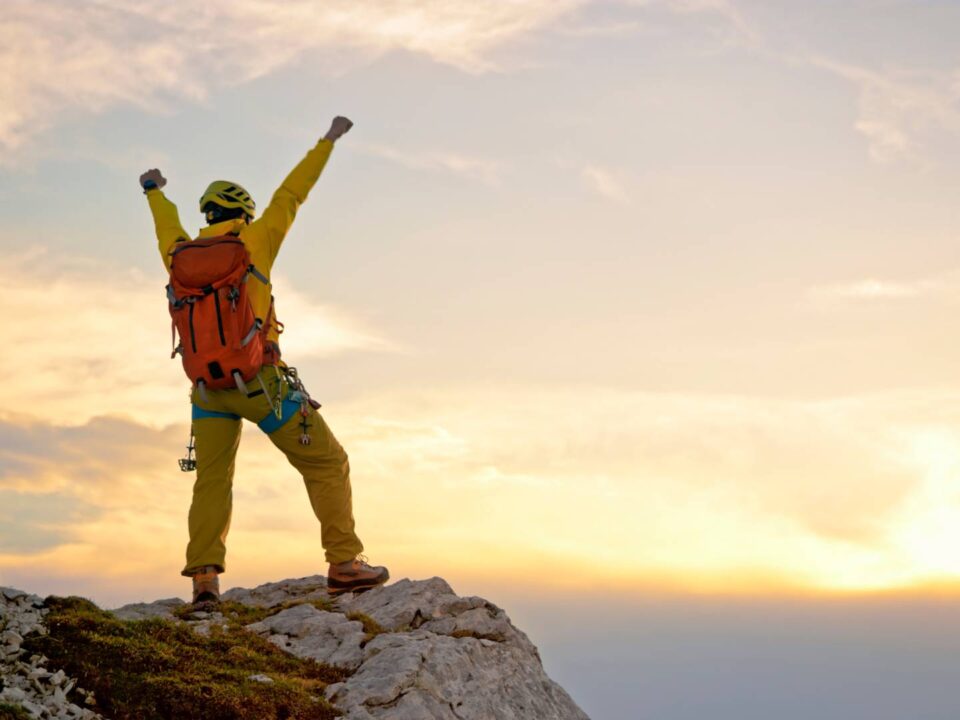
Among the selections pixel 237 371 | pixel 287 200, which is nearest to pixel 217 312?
pixel 237 371

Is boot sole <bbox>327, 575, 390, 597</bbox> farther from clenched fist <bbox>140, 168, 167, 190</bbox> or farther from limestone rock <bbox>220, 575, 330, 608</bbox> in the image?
clenched fist <bbox>140, 168, 167, 190</bbox>

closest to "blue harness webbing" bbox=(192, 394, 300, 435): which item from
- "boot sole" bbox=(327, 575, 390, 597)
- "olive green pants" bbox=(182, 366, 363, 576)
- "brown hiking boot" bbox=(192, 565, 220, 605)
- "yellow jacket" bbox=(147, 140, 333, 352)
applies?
"olive green pants" bbox=(182, 366, 363, 576)

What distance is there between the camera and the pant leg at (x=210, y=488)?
16.1 meters

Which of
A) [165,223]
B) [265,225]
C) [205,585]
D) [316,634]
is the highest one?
[165,223]

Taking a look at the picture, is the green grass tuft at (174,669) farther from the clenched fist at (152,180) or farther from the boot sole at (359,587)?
the clenched fist at (152,180)

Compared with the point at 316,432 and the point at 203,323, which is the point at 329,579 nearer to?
the point at 316,432

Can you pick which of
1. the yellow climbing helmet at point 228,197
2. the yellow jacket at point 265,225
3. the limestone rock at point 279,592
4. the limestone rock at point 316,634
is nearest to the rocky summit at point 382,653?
the limestone rock at point 316,634

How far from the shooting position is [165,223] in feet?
55.0

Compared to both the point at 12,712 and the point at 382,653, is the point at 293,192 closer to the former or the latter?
the point at 382,653

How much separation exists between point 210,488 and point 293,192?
4149mm

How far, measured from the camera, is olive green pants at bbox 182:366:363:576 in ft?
51.9

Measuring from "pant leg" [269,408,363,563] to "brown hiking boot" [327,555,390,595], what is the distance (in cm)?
13

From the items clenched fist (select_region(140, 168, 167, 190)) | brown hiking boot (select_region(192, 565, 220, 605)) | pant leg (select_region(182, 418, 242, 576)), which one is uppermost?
clenched fist (select_region(140, 168, 167, 190))

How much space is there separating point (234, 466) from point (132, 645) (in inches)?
155
